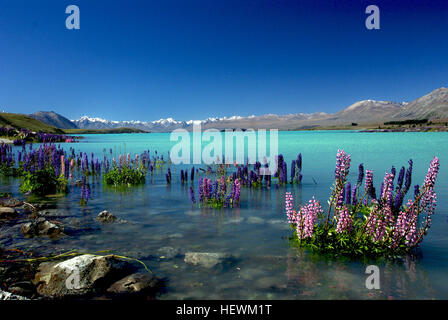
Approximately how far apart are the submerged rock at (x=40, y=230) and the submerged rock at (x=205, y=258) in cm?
385

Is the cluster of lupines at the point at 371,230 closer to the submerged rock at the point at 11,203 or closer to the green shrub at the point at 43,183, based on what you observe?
the submerged rock at the point at 11,203

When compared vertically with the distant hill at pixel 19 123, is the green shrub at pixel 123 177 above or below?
below

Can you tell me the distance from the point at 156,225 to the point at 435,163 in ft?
23.4

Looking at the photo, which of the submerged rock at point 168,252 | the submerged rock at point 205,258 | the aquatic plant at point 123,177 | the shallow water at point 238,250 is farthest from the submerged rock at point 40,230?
the aquatic plant at point 123,177

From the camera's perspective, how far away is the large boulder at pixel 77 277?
4.81 metres

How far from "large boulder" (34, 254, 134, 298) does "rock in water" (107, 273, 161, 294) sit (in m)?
0.25

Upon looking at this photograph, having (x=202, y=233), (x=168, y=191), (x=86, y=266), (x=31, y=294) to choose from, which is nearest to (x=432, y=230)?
(x=202, y=233)

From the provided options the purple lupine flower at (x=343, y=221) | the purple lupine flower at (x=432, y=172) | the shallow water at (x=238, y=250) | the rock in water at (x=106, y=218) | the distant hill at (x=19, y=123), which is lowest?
the shallow water at (x=238, y=250)

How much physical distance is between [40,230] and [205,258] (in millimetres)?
4687

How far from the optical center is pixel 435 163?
5.85m

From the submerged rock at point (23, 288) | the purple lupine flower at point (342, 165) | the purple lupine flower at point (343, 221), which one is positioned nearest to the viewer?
the submerged rock at point (23, 288)

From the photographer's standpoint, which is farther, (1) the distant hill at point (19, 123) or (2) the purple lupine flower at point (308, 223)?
(1) the distant hill at point (19, 123)

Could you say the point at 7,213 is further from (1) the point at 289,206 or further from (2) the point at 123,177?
(1) the point at 289,206

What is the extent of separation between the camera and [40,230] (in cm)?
752
